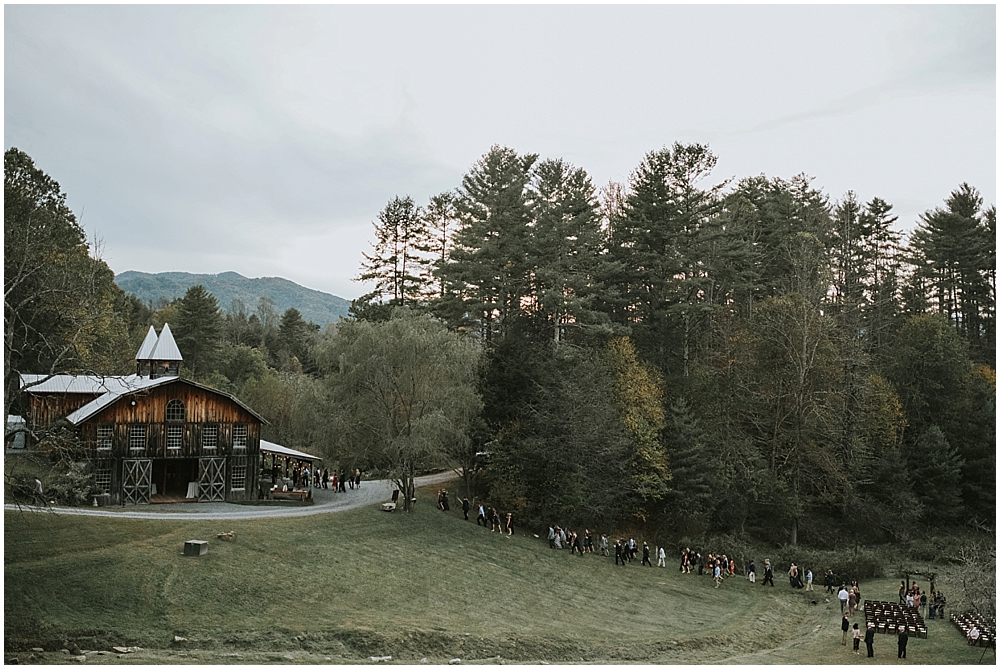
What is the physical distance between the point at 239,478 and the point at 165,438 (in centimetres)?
335

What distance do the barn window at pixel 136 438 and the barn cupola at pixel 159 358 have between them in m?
4.73

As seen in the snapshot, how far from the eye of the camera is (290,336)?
67.3 m

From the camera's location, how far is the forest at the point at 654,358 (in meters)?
30.9

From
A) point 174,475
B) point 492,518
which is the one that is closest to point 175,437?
point 174,475

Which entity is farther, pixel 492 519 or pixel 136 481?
pixel 492 519

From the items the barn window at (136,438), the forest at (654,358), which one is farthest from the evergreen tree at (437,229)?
the barn window at (136,438)

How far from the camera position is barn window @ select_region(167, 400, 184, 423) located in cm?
2984

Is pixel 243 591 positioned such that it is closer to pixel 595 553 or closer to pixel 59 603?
pixel 59 603

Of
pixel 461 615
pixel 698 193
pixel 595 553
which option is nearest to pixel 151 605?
pixel 461 615

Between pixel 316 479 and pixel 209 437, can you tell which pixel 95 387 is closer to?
pixel 209 437

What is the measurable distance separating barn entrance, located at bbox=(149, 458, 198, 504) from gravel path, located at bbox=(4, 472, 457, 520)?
2.56m

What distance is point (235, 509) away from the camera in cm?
2838

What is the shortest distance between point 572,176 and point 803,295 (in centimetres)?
1373

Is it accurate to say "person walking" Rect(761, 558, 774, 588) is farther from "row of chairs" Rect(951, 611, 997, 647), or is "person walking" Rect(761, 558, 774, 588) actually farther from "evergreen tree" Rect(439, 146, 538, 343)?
"evergreen tree" Rect(439, 146, 538, 343)
